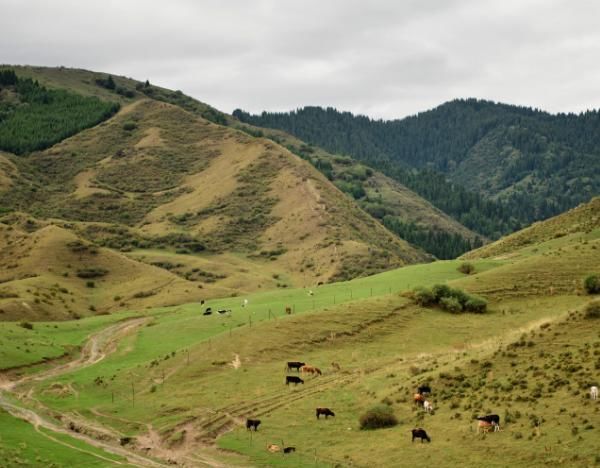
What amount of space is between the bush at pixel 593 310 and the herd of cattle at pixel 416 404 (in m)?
13.0

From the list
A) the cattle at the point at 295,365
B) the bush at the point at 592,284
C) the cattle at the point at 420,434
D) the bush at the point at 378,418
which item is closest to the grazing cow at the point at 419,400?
the bush at the point at 378,418

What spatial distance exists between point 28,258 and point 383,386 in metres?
96.2

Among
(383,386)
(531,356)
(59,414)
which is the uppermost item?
(531,356)

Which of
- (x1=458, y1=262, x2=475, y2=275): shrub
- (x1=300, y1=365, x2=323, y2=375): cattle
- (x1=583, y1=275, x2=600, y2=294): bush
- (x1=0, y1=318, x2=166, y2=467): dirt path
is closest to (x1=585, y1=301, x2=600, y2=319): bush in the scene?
(x1=300, y1=365, x2=323, y2=375): cattle

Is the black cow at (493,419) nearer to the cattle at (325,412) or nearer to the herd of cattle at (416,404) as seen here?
the herd of cattle at (416,404)

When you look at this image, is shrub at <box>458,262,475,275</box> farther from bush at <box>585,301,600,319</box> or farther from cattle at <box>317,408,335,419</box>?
cattle at <box>317,408,335,419</box>

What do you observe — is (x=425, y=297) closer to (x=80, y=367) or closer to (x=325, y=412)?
(x=325, y=412)

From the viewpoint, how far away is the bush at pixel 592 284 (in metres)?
70.6

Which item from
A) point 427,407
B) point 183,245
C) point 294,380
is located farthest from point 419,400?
point 183,245

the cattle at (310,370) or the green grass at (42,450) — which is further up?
the cattle at (310,370)

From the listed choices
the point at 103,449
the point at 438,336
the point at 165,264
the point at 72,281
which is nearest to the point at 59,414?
the point at 103,449

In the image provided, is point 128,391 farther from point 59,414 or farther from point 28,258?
point 28,258

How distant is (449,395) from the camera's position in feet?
150

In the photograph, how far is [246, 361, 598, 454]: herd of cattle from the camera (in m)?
A: 39.1
